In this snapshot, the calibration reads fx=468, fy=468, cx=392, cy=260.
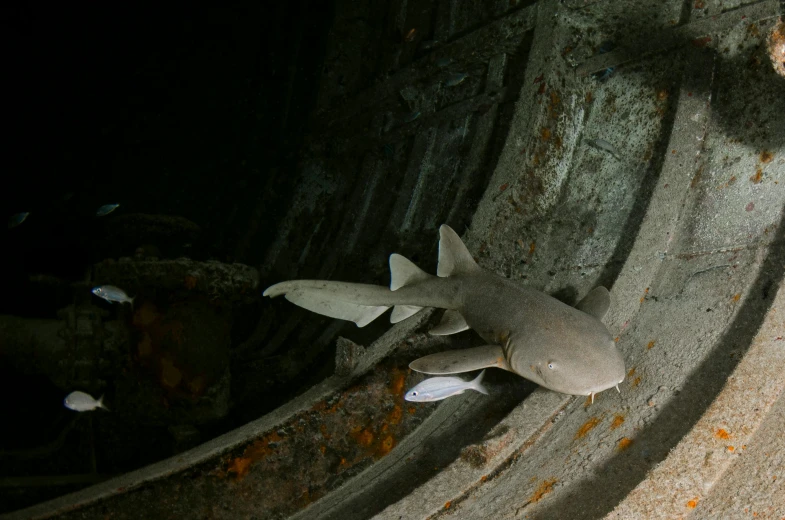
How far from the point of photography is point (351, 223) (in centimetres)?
547

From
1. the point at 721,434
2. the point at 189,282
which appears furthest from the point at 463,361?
the point at 189,282

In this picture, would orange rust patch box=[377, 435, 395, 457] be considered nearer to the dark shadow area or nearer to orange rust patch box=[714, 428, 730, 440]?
the dark shadow area

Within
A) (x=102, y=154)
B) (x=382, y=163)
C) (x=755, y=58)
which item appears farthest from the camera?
(x=102, y=154)

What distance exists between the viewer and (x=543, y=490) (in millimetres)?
1740

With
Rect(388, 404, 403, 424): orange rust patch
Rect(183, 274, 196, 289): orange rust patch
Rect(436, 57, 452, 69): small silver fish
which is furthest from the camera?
Rect(436, 57, 452, 69): small silver fish

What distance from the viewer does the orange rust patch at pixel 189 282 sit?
328cm

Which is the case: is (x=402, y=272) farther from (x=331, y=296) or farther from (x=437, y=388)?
(x=437, y=388)

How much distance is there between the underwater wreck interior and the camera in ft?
5.80

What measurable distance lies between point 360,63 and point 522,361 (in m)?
4.92

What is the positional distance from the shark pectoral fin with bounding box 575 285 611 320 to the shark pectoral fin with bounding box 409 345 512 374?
1.49 feet

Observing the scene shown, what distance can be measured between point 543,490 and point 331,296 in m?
1.49

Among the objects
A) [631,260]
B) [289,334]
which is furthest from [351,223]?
[631,260]

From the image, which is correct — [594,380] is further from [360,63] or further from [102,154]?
[102,154]

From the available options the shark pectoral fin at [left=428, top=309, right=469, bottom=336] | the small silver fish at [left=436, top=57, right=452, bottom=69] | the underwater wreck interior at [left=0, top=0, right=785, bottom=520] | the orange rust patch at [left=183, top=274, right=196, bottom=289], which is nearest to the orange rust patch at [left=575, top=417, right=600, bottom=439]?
the underwater wreck interior at [left=0, top=0, right=785, bottom=520]
